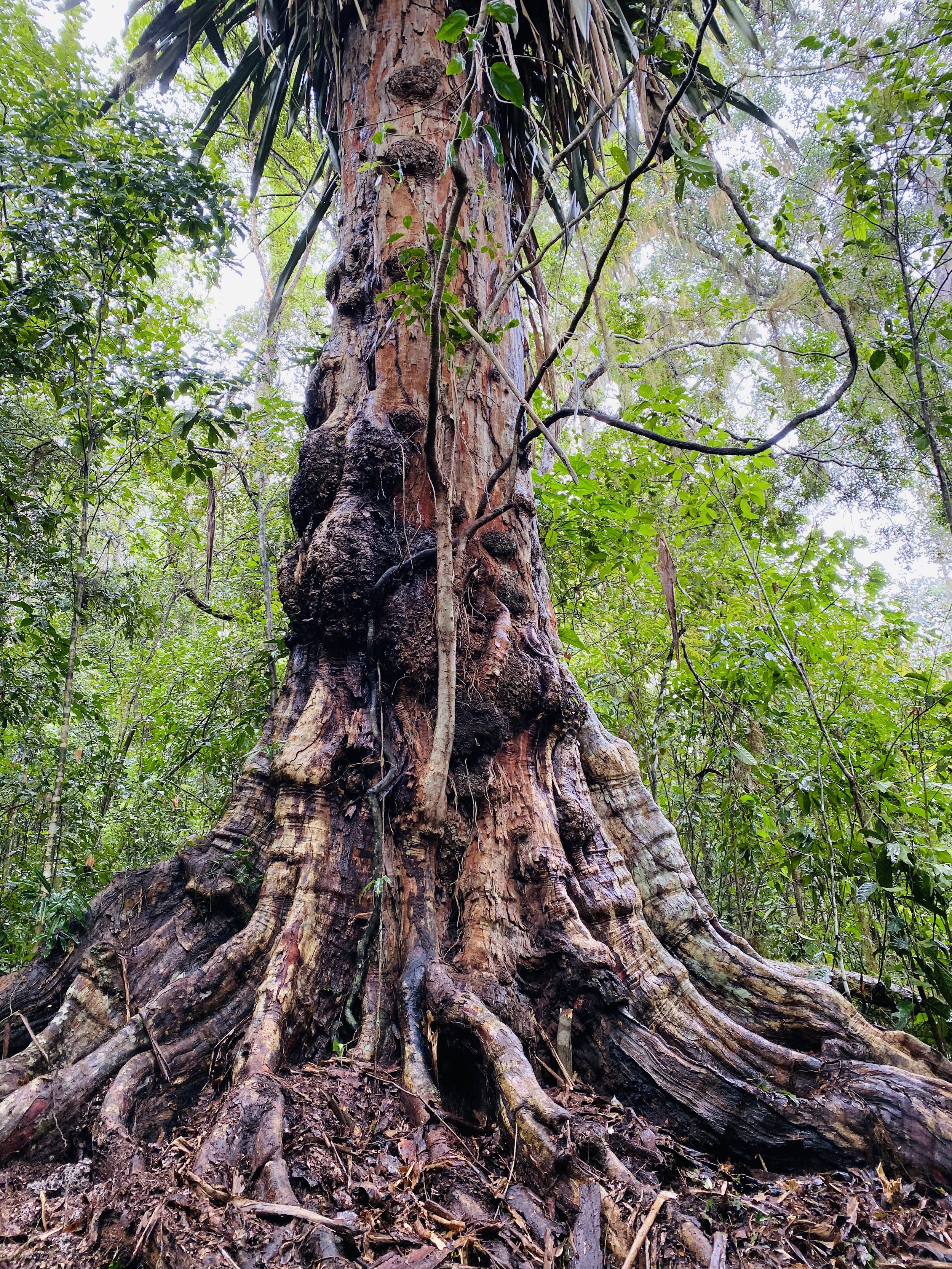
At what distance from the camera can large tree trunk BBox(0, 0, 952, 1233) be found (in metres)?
1.73

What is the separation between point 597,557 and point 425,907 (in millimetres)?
2514

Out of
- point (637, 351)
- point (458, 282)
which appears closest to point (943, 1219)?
point (458, 282)

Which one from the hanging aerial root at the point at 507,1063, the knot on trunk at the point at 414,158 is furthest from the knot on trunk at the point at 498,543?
the hanging aerial root at the point at 507,1063

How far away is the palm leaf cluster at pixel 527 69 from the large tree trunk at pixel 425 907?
69 cm

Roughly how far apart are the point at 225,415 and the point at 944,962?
12.2ft

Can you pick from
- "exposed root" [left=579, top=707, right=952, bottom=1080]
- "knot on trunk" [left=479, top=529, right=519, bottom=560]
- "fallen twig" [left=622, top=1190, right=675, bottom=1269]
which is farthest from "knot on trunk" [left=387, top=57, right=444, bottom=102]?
"fallen twig" [left=622, top=1190, right=675, bottom=1269]

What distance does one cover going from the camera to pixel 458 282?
289 cm

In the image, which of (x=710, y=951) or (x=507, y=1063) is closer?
(x=507, y=1063)

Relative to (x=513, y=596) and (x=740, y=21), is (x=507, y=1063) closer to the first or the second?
(x=513, y=596)

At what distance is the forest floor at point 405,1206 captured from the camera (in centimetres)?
126

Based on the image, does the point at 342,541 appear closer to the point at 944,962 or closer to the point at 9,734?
the point at 944,962

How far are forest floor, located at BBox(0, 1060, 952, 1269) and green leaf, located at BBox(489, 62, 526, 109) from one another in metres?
2.56

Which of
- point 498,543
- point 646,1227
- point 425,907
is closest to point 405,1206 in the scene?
point 646,1227

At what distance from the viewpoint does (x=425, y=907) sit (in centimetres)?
215
